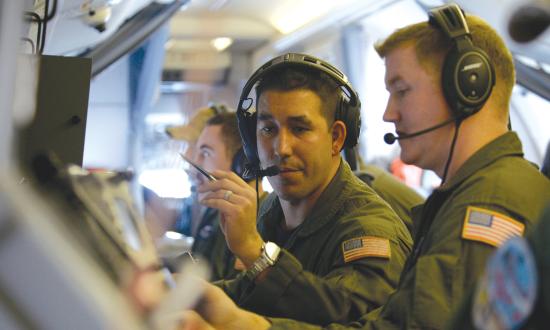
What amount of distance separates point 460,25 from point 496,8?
293 cm

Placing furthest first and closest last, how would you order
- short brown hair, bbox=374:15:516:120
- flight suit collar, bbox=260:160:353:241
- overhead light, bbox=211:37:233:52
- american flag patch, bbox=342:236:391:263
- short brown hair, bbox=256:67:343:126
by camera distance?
overhead light, bbox=211:37:233:52 → short brown hair, bbox=256:67:343:126 → flight suit collar, bbox=260:160:353:241 → american flag patch, bbox=342:236:391:263 → short brown hair, bbox=374:15:516:120

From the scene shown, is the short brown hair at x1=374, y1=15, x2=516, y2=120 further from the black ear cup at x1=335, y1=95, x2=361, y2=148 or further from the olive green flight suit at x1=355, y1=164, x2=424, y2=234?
the olive green flight suit at x1=355, y1=164, x2=424, y2=234

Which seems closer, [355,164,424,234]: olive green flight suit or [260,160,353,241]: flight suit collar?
[260,160,353,241]: flight suit collar

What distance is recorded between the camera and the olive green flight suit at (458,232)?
135 cm

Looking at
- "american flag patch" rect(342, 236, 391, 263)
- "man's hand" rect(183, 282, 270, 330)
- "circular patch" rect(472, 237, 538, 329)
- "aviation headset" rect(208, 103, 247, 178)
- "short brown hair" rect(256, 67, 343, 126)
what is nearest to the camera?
"circular patch" rect(472, 237, 538, 329)

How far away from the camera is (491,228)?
1.36 meters

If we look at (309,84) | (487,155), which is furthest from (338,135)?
(487,155)

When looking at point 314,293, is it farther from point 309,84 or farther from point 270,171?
point 309,84

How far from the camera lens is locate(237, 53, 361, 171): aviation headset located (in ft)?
6.84

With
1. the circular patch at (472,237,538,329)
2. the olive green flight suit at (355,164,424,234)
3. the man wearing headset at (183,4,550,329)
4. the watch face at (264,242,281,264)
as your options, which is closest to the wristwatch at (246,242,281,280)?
the watch face at (264,242,281,264)

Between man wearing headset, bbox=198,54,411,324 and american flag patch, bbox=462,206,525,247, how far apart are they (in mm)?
470

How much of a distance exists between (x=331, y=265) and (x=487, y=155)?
56 centimetres

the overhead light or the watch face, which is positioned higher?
the overhead light

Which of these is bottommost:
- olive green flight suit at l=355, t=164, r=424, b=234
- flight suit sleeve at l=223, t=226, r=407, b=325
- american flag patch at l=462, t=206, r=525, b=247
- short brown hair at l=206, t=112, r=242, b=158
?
flight suit sleeve at l=223, t=226, r=407, b=325
